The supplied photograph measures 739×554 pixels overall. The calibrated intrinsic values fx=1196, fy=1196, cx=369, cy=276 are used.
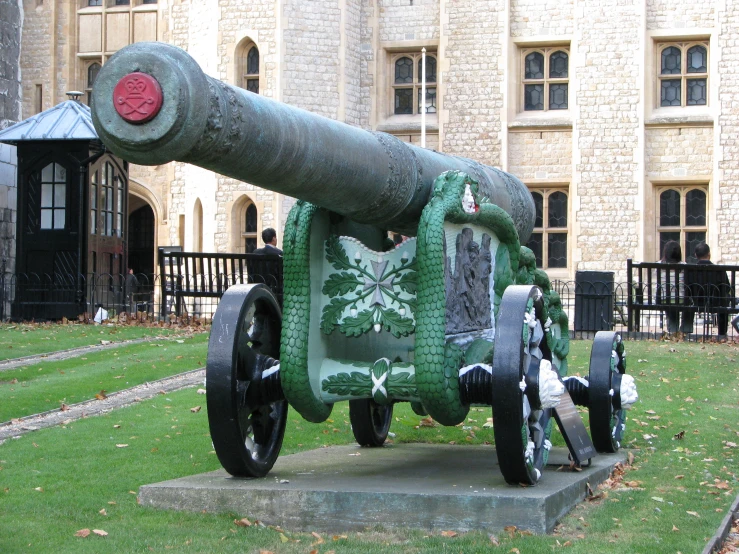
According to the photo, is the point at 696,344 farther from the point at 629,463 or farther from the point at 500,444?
the point at 500,444

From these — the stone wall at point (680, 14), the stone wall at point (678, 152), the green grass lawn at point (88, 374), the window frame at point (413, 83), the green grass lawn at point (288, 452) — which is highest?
the stone wall at point (680, 14)

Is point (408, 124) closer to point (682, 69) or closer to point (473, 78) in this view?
point (473, 78)

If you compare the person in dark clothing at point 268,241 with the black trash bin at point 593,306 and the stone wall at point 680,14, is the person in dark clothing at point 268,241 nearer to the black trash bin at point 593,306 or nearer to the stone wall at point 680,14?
the black trash bin at point 593,306

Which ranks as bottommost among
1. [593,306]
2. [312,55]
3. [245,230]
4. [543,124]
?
[593,306]

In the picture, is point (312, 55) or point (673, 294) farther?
point (312, 55)

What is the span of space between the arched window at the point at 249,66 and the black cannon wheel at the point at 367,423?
65.4 feet

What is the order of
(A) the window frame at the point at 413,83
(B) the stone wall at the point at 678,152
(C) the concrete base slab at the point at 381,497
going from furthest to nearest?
(A) the window frame at the point at 413,83 → (B) the stone wall at the point at 678,152 → (C) the concrete base slab at the point at 381,497

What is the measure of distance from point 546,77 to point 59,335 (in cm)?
1516

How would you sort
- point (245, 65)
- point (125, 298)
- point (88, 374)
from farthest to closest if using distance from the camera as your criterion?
point (245, 65), point (125, 298), point (88, 374)

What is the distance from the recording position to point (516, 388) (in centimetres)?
579

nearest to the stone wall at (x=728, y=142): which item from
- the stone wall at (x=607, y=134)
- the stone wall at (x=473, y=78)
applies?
the stone wall at (x=607, y=134)

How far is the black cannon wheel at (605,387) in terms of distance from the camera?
24.8 ft

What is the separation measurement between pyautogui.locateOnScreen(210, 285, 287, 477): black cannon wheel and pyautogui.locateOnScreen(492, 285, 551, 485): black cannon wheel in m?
1.33

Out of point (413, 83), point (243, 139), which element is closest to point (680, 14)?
point (413, 83)
